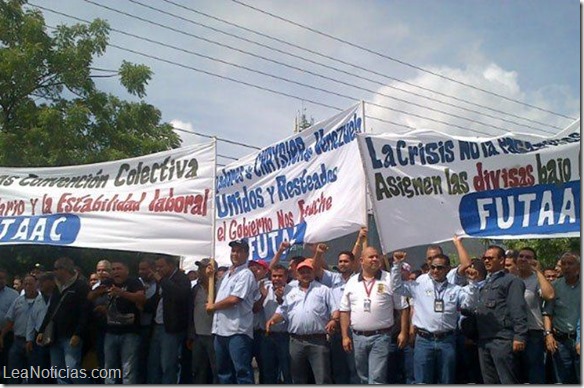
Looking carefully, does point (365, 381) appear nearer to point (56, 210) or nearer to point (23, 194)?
point (56, 210)

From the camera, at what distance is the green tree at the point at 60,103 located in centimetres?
1511

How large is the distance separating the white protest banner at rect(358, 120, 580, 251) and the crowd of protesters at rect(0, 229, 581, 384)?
26 cm

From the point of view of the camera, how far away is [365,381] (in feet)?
23.1

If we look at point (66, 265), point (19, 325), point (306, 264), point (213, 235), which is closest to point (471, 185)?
point (306, 264)

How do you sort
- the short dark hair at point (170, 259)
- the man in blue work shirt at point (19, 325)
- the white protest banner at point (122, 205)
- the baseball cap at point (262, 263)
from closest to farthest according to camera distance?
the white protest banner at point (122, 205) < the short dark hair at point (170, 259) < the baseball cap at point (262, 263) < the man in blue work shirt at point (19, 325)

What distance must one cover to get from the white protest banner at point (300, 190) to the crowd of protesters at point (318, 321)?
301 mm

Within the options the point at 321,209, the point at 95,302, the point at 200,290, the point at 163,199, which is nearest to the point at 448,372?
the point at 321,209

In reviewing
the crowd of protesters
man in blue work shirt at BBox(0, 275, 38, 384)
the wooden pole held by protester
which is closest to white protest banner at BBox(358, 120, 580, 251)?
the crowd of protesters

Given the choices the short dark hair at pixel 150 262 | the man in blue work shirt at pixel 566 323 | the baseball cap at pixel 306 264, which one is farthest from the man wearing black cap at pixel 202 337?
the man in blue work shirt at pixel 566 323

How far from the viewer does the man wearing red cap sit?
7.39 metres

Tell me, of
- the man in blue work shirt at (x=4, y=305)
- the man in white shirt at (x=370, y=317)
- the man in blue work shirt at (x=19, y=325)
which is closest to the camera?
the man in white shirt at (x=370, y=317)

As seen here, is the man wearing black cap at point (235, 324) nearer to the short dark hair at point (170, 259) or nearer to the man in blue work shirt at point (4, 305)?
the short dark hair at point (170, 259)

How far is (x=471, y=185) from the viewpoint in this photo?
24.1ft

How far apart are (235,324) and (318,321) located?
877 millimetres
